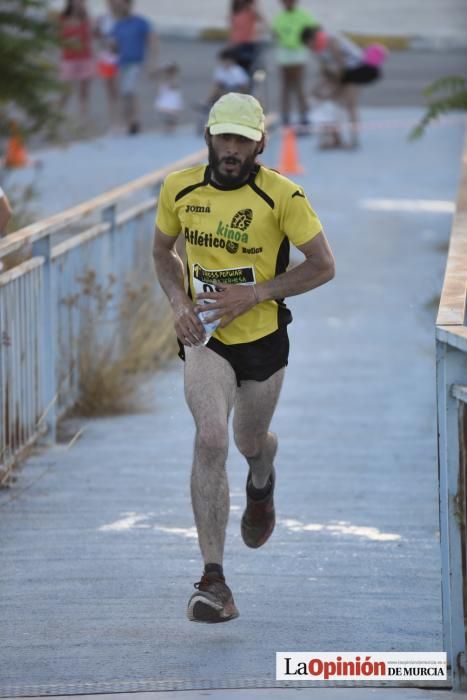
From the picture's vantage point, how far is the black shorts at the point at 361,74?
2227 cm

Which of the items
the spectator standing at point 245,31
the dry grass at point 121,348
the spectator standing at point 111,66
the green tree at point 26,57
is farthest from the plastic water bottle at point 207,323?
the spectator standing at point 111,66

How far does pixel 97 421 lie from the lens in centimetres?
1027

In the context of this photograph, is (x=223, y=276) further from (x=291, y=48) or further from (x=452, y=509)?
(x=291, y=48)

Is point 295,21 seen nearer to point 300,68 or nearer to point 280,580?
point 300,68

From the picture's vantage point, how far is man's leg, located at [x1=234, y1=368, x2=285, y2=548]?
648cm

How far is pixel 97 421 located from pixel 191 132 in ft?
51.2

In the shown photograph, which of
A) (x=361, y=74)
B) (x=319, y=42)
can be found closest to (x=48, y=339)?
(x=361, y=74)

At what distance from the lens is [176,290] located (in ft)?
20.9

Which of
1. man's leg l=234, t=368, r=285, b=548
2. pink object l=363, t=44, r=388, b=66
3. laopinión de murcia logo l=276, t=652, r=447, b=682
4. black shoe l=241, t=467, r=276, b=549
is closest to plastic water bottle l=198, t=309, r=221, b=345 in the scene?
man's leg l=234, t=368, r=285, b=548

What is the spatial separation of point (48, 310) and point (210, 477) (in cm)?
331

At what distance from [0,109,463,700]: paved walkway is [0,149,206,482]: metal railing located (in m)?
0.27

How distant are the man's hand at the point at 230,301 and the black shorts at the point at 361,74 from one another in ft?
54.4

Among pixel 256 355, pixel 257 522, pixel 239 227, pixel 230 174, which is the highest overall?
pixel 230 174

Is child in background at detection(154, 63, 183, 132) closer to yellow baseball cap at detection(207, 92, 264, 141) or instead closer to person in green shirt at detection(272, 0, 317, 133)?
person in green shirt at detection(272, 0, 317, 133)
